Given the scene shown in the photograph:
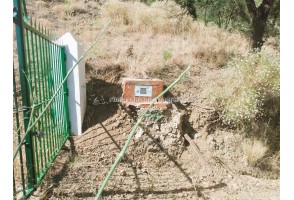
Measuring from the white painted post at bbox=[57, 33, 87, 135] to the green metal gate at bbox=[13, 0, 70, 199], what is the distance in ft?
0.30

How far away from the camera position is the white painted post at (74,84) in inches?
181

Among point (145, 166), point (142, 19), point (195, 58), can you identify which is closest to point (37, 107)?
point (145, 166)

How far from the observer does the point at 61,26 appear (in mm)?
8789

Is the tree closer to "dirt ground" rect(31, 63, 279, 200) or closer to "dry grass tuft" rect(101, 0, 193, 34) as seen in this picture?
"dry grass tuft" rect(101, 0, 193, 34)

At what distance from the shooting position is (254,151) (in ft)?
16.4

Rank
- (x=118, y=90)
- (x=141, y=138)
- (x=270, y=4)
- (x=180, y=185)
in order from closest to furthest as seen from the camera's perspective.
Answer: (x=180, y=185) < (x=141, y=138) < (x=118, y=90) < (x=270, y=4)

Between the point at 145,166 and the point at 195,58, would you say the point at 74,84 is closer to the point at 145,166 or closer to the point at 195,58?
the point at 145,166

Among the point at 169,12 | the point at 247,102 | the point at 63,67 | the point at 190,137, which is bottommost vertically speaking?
the point at 190,137

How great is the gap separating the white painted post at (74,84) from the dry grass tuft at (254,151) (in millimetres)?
2781

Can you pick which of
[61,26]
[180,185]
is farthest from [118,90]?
[61,26]

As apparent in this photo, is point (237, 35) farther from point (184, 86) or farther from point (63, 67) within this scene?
point (63, 67)

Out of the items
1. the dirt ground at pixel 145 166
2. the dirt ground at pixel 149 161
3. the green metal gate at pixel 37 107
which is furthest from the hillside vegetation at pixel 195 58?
the green metal gate at pixel 37 107

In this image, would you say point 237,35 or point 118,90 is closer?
point 118,90

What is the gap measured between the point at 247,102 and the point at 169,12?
6916 millimetres
